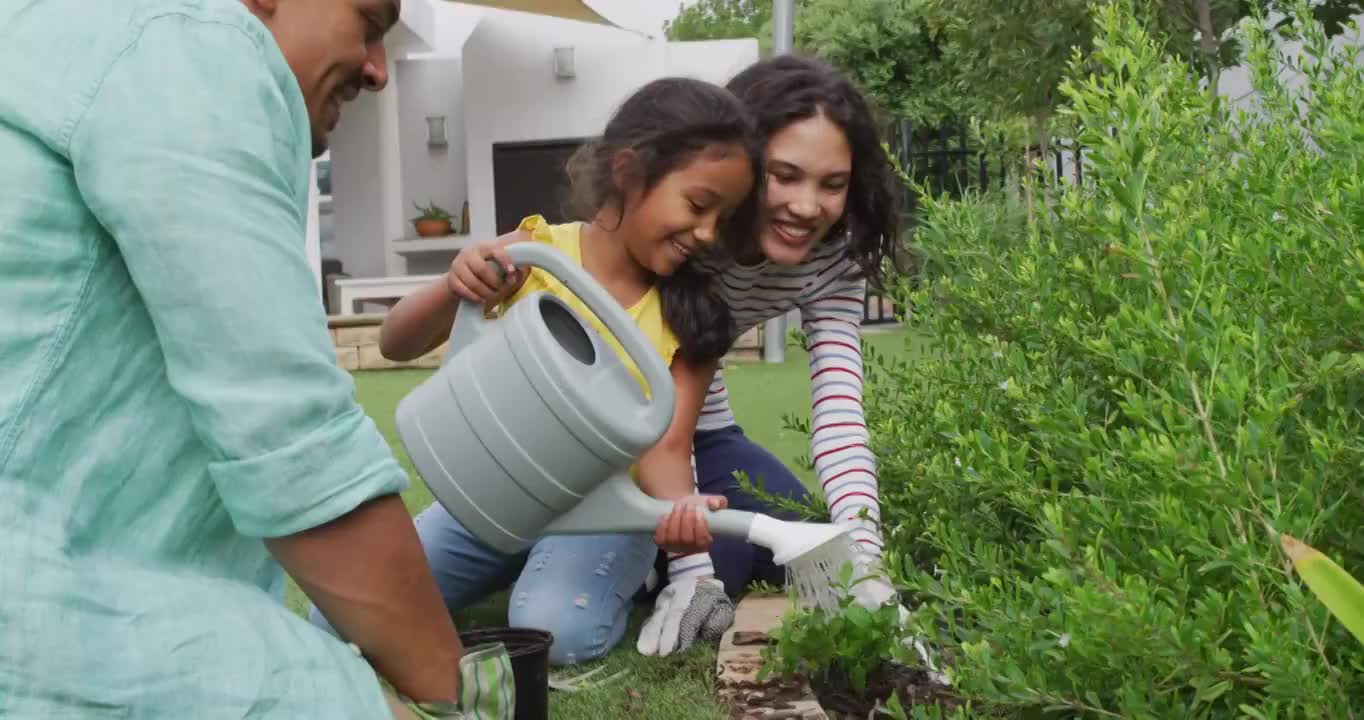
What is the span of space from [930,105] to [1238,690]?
56.5 ft

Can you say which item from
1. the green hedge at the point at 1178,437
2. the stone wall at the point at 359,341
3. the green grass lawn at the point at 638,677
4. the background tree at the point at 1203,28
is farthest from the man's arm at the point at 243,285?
the stone wall at the point at 359,341

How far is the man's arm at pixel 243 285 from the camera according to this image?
0.97 meters

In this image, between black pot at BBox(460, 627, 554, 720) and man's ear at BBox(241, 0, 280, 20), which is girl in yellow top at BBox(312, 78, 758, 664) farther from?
man's ear at BBox(241, 0, 280, 20)

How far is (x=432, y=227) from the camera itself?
14.0 m

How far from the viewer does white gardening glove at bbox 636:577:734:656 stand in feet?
9.11

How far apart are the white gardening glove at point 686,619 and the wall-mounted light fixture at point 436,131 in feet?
40.2

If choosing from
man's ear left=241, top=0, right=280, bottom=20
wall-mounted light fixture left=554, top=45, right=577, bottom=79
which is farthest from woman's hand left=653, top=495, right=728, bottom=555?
wall-mounted light fixture left=554, top=45, right=577, bottom=79

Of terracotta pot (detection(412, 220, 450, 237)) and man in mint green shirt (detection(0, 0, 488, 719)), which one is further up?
man in mint green shirt (detection(0, 0, 488, 719))

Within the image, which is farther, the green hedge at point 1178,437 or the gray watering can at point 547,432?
the gray watering can at point 547,432

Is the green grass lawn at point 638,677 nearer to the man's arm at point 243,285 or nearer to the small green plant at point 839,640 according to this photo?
the small green plant at point 839,640

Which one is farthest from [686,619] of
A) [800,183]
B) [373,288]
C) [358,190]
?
[358,190]

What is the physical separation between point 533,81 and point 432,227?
160 centimetres

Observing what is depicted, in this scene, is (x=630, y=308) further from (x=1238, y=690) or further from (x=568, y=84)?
(x=568, y=84)

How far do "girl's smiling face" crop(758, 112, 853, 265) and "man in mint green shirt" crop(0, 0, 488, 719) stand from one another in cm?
164
